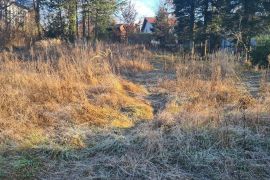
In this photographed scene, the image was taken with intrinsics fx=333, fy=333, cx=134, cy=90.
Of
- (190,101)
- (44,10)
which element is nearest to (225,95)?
(190,101)

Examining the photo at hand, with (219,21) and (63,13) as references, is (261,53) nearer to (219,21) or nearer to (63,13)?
(219,21)

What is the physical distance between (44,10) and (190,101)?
17455 millimetres

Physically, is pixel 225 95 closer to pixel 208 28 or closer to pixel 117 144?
pixel 117 144

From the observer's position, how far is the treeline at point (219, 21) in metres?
15.3

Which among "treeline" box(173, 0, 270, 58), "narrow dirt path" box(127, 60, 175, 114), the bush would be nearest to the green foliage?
"treeline" box(173, 0, 270, 58)

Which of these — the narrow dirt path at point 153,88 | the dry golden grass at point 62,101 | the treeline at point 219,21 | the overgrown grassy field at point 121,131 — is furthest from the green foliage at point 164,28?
the overgrown grassy field at point 121,131

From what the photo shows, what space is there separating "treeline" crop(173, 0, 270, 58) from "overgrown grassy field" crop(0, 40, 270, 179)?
288 inches

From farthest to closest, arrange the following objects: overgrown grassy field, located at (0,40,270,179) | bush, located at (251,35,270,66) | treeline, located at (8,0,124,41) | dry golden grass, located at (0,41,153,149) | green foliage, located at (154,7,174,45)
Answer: green foliage, located at (154,7,174,45) → treeline, located at (8,0,124,41) → bush, located at (251,35,270,66) → dry golden grass, located at (0,41,153,149) → overgrown grassy field, located at (0,40,270,179)

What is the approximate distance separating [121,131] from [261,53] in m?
8.68

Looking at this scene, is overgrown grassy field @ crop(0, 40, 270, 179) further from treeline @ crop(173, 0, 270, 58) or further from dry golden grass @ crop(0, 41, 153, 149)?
treeline @ crop(173, 0, 270, 58)

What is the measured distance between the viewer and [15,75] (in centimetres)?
620

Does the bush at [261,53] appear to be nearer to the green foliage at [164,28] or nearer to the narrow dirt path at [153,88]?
the narrow dirt path at [153,88]

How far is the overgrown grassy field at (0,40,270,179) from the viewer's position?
3199 millimetres

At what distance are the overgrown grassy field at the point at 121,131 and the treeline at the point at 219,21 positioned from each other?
24.0 feet
